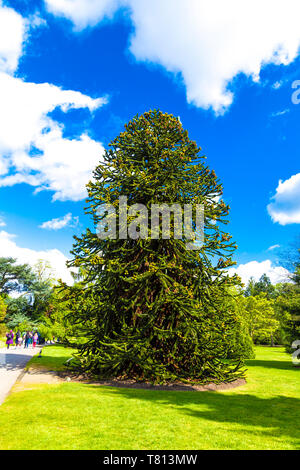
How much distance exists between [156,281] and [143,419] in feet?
19.0

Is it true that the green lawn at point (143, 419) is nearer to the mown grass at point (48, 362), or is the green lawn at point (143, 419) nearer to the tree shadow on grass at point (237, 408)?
the tree shadow on grass at point (237, 408)

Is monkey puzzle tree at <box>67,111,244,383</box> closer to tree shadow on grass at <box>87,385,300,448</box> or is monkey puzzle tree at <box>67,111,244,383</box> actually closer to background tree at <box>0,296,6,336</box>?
tree shadow on grass at <box>87,385,300,448</box>

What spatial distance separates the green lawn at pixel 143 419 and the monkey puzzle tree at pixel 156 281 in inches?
58.4

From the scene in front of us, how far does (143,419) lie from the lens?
6738mm

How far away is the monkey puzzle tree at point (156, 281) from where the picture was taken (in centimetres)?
1086

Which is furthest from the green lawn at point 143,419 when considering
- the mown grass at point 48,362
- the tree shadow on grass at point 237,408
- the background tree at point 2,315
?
the background tree at point 2,315

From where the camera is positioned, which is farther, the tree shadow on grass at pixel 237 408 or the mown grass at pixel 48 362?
the mown grass at pixel 48 362

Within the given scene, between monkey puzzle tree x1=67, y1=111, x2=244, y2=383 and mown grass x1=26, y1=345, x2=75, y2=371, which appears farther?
mown grass x1=26, y1=345, x2=75, y2=371

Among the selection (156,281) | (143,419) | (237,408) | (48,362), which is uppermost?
(156,281)


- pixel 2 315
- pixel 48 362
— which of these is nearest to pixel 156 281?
pixel 48 362

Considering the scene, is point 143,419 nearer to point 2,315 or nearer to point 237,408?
point 237,408

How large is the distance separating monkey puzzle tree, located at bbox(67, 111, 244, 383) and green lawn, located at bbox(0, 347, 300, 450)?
58.4 inches

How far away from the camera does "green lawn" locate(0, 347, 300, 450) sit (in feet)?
17.5

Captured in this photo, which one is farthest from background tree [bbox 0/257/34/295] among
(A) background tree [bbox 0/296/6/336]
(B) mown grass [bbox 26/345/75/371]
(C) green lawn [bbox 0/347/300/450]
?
(C) green lawn [bbox 0/347/300/450]
